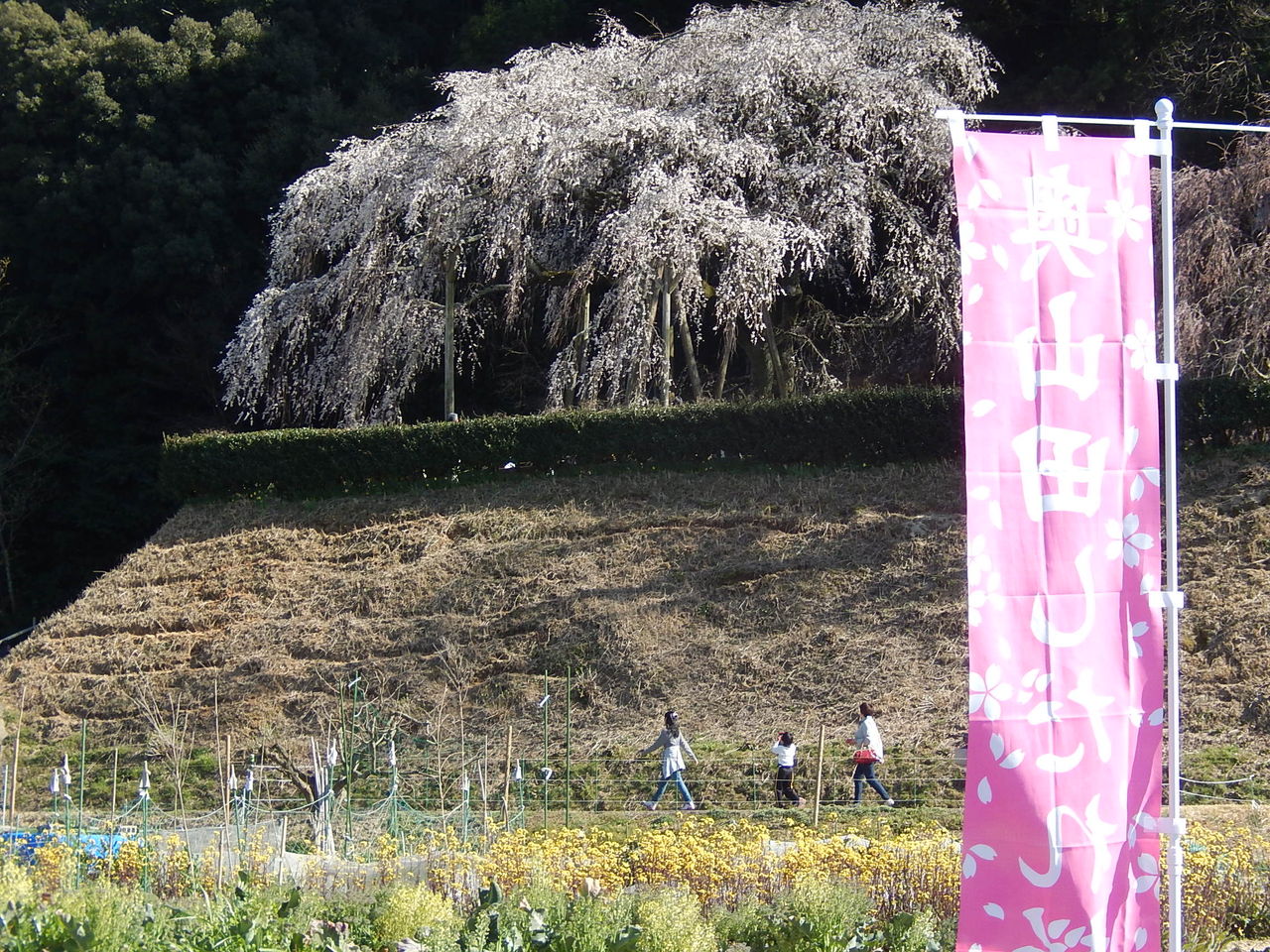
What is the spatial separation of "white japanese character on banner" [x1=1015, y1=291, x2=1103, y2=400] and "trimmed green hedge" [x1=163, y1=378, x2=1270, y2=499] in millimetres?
14201

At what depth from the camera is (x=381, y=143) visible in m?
24.1

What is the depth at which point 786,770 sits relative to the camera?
42.5 feet

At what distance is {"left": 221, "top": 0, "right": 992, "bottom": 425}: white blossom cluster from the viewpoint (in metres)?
21.3

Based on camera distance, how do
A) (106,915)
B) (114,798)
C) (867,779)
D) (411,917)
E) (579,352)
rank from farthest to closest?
(579,352) → (867,779) → (114,798) → (411,917) → (106,915)

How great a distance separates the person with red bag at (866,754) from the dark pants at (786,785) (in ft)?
1.94

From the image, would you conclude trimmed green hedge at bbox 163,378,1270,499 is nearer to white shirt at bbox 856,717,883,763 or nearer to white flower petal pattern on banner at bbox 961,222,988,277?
white shirt at bbox 856,717,883,763

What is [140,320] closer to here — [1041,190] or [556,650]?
[556,650]

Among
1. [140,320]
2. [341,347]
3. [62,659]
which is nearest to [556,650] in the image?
[62,659]

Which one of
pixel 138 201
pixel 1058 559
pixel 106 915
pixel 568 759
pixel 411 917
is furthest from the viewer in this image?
pixel 138 201

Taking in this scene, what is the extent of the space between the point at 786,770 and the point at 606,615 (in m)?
4.71

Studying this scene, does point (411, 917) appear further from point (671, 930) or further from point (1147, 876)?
point (1147, 876)

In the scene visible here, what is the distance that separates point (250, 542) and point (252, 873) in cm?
1411

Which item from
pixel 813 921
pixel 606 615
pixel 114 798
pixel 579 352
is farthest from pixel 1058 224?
pixel 579 352

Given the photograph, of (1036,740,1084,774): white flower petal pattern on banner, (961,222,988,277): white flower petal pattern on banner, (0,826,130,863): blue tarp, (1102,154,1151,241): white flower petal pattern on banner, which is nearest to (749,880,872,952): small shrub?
(1036,740,1084,774): white flower petal pattern on banner
